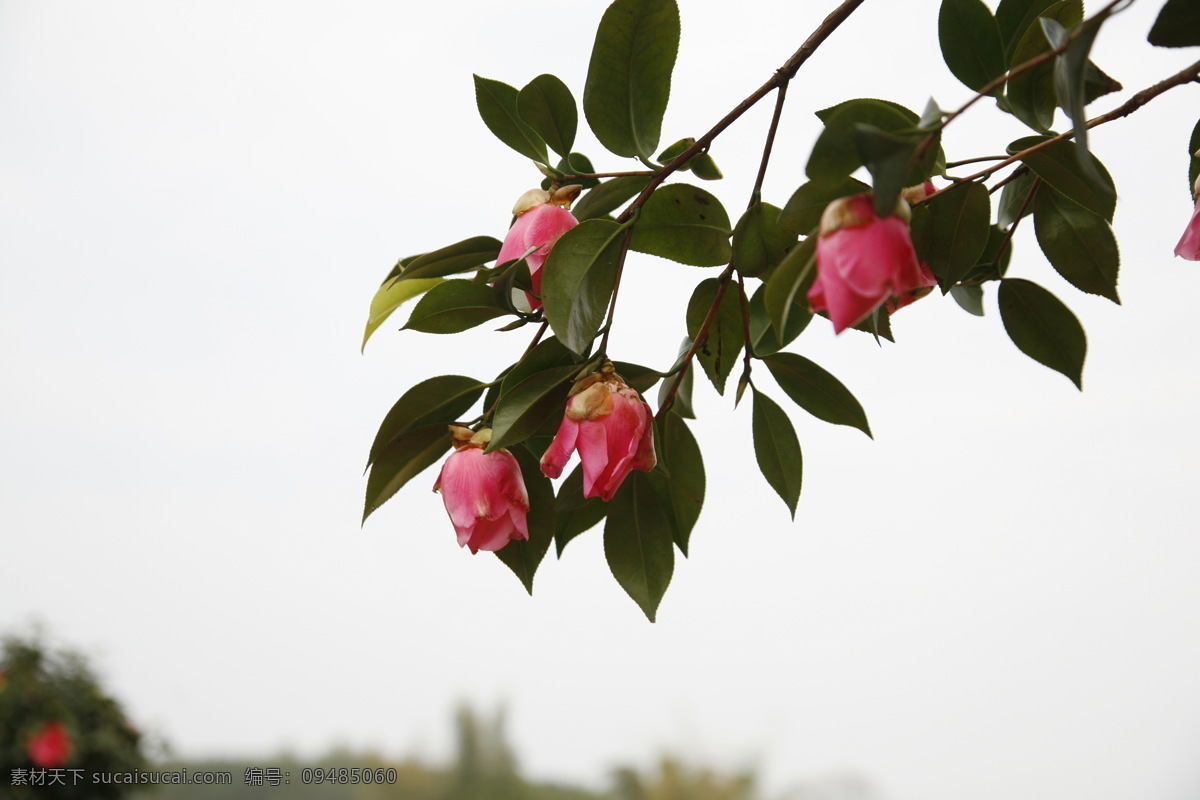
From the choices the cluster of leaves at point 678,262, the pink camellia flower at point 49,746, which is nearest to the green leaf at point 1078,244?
the cluster of leaves at point 678,262

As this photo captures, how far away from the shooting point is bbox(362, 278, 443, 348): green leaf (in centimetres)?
39

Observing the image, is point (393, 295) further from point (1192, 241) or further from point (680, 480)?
point (1192, 241)

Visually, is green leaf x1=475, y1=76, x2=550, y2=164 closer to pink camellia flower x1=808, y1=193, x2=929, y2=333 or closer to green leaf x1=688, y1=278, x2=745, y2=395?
green leaf x1=688, y1=278, x2=745, y2=395

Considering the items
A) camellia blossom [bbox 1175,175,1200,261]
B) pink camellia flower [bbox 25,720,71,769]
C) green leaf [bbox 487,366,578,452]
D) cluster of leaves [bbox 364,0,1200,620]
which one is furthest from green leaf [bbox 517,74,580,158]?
pink camellia flower [bbox 25,720,71,769]

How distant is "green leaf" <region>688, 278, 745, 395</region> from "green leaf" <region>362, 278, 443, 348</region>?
103 millimetres

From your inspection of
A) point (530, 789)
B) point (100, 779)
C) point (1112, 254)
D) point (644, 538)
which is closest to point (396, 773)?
point (530, 789)

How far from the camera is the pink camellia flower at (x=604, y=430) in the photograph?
0.30 m

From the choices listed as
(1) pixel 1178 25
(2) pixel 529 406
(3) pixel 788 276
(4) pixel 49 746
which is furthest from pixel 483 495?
(4) pixel 49 746

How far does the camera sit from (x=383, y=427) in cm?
36

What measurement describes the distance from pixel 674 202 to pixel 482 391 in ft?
0.34

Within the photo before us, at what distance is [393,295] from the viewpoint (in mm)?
389

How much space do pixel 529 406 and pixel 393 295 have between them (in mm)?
108

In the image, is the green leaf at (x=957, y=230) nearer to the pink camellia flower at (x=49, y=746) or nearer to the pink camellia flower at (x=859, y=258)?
the pink camellia flower at (x=859, y=258)

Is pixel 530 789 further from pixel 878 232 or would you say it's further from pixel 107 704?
pixel 878 232
